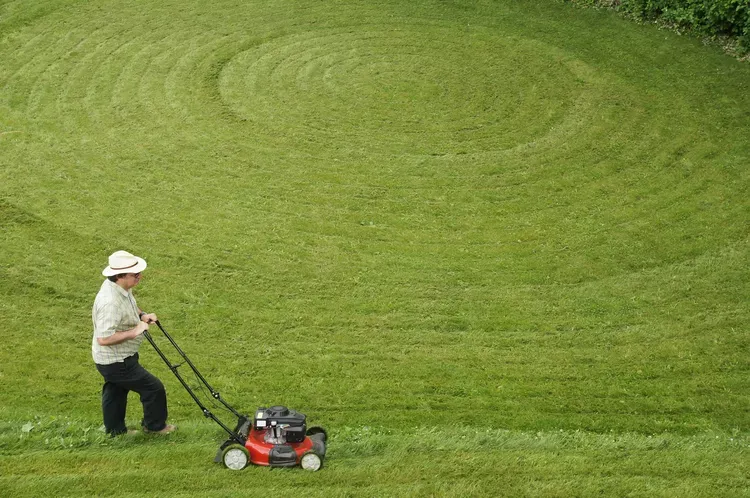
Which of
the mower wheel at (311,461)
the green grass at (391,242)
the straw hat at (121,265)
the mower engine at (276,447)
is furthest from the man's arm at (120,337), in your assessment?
the mower wheel at (311,461)

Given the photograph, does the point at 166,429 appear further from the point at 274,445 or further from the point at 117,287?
the point at 117,287

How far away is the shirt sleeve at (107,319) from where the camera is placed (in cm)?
612

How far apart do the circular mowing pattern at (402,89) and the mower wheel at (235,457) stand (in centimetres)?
722

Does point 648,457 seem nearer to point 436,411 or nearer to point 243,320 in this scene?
point 436,411

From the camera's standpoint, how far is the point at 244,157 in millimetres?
12250

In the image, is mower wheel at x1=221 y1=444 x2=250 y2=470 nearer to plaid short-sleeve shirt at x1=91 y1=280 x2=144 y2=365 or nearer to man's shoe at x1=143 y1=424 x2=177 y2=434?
man's shoe at x1=143 y1=424 x2=177 y2=434

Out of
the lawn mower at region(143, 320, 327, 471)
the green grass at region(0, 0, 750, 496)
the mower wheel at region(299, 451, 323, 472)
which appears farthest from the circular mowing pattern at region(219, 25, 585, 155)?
the mower wheel at region(299, 451, 323, 472)

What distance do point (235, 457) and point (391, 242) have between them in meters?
4.56

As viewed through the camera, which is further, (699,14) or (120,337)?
(699,14)

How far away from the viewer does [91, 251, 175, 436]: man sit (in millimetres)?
6148

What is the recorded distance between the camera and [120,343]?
244 inches

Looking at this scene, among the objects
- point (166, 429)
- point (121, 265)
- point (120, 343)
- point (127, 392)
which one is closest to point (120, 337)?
point (120, 343)

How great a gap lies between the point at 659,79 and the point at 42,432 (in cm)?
1257

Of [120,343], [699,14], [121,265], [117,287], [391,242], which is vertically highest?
[699,14]
